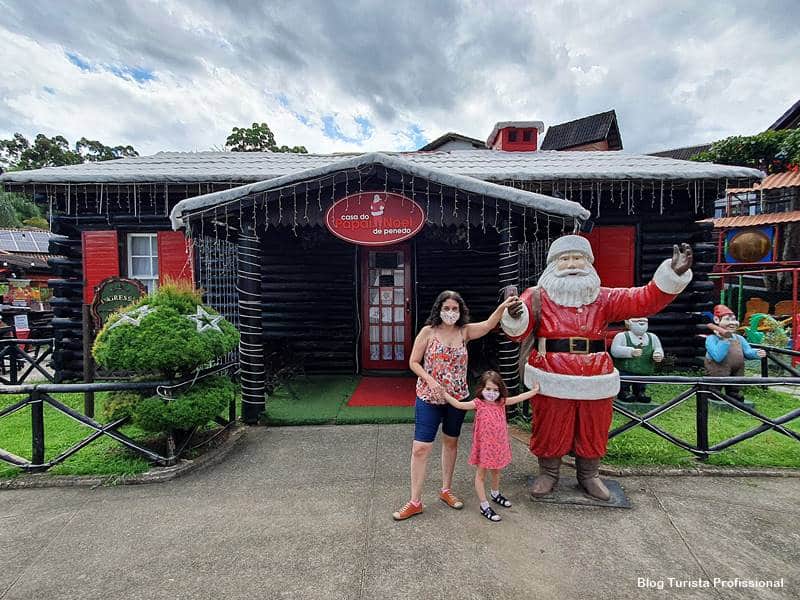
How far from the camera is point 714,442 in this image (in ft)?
13.5

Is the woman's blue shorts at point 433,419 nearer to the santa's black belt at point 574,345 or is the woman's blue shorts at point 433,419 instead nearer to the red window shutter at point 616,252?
the santa's black belt at point 574,345

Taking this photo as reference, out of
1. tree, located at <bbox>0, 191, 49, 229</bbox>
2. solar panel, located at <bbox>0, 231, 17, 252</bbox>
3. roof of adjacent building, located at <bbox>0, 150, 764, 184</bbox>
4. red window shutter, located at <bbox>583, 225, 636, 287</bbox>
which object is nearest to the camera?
roof of adjacent building, located at <bbox>0, 150, 764, 184</bbox>

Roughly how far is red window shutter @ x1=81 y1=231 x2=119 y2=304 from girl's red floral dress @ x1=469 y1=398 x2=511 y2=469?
7.04 metres

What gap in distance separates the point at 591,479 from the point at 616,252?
505 cm

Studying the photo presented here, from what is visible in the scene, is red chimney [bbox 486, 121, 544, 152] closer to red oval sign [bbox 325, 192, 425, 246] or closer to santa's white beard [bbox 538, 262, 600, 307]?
red oval sign [bbox 325, 192, 425, 246]

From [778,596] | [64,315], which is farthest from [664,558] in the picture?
[64,315]

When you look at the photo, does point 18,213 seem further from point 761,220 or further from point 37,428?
point 761,220

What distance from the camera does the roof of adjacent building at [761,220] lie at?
12.8 metres

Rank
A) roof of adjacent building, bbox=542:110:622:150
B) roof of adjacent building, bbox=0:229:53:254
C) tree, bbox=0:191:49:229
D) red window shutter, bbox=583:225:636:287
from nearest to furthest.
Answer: red window shutter, bbox=583:225:636:287
roof of adjacent building, bbox=542:110:622:150
roof of adjacent building, bbox=0:229:53:254
tree, bbox=0:191:49:229

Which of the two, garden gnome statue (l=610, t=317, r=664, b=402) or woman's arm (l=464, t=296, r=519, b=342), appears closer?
woman's arm (l=464, t=296, r=519, b=342)

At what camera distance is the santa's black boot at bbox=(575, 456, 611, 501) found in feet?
9.96

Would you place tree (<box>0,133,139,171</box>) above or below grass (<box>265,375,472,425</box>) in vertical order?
above

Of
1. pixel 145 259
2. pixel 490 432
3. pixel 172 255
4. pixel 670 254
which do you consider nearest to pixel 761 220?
pixel 670 254

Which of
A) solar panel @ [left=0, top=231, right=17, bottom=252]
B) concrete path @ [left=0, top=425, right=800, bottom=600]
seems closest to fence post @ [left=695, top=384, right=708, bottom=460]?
concrete path @ [left=0, top=425, right=800, bottom=600]
